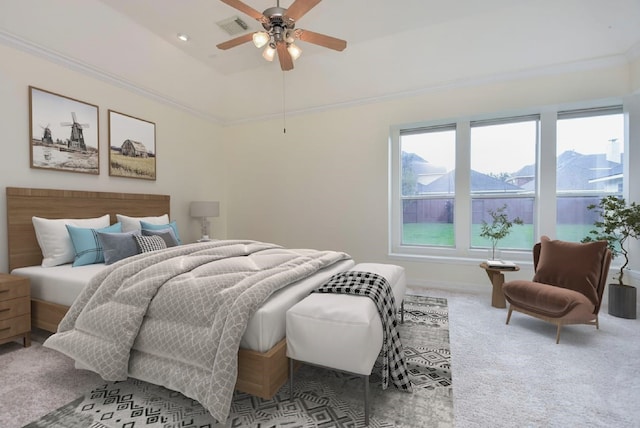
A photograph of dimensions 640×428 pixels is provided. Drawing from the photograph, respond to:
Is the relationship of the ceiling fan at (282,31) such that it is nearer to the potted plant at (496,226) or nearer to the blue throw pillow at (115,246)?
the blue throw pillow at (115,246)

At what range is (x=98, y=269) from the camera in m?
2.65

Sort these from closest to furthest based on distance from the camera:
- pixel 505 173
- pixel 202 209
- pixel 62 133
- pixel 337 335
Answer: pixel 337 335, pixel 62 133, pixel 505 173, pixel 202 209

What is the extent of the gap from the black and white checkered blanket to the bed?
1.16 ft

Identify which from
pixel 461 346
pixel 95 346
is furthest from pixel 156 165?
pixel 461 346

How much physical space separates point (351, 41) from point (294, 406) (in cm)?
374

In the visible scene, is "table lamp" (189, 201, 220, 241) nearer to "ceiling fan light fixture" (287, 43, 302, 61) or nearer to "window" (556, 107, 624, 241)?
"ceiling fan light fixture" (287, 43, 302, 61)

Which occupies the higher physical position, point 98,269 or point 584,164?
point 584,164

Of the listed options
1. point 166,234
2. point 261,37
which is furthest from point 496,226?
point 166,234

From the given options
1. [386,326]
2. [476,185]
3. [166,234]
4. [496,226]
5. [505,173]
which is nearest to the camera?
[386,326]

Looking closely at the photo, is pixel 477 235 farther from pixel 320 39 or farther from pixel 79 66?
pixel 79 66

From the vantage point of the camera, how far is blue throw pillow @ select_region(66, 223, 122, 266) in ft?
9.21

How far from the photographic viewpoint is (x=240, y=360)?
160 centimetres

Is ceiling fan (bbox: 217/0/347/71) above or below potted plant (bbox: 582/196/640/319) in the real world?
above

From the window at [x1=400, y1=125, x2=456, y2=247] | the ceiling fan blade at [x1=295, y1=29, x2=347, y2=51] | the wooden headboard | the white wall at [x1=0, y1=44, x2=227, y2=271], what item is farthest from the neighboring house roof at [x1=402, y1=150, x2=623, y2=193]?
the wooden headboard
